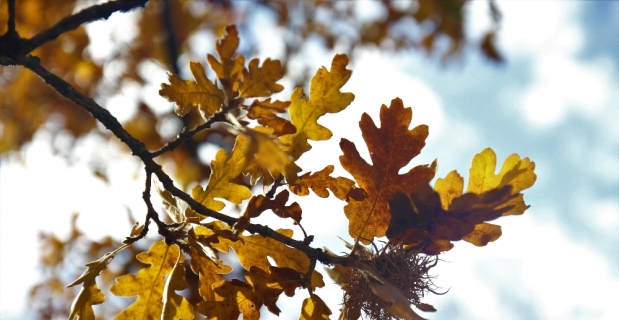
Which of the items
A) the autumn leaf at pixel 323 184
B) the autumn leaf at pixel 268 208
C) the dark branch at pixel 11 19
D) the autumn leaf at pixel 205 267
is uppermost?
the dark branch at pixel 11 19

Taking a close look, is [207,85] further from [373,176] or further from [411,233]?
[411,233]

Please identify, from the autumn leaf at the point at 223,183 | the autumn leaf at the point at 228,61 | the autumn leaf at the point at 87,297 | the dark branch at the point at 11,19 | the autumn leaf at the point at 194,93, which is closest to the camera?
the dark branch at the point at 11,19

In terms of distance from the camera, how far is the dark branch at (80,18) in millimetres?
1156

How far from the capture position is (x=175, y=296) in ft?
4.81

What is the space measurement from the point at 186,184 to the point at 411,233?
12.7 feet

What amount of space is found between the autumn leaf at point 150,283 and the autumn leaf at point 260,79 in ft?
1.82

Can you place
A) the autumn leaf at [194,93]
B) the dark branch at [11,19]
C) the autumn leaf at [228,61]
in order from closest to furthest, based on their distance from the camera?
the dark branch at [11,19] → the autumn leaf at [228,61] → the autumn leaf at [194,93]

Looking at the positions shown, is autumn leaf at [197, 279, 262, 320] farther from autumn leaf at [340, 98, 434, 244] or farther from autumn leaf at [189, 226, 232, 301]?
autumn leaf at [340, 98, 434, 244]

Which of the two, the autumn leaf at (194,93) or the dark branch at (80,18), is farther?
the autumn leaf at (194,93)

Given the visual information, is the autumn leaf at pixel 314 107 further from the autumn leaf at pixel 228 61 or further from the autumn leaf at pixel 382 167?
the autumn leaf at pixel 228 61

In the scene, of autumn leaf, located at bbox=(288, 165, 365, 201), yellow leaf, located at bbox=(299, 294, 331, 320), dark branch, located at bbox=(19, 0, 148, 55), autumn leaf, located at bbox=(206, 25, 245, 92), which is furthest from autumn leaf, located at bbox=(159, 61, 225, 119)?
yellow leaf, located at bbox=(299, 294, 331, 320)

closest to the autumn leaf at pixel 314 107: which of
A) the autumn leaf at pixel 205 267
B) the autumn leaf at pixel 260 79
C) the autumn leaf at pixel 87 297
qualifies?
the autumn leaf at pixel 260 79

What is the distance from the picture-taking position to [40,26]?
16.1 feet

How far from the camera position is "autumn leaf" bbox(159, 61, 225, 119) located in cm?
135
